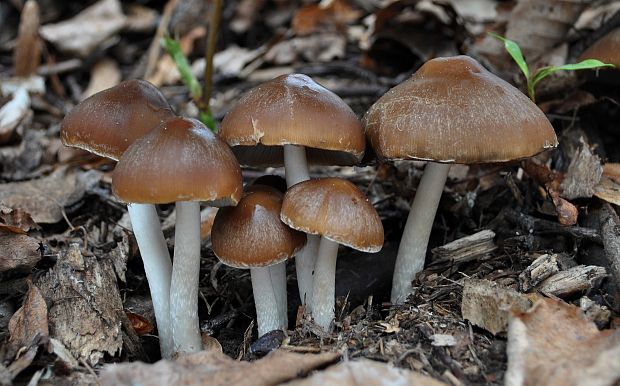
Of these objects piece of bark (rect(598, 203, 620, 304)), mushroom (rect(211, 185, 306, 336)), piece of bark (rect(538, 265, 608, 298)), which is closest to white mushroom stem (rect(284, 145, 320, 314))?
mushroom (rect(211, 185, 306, 336))

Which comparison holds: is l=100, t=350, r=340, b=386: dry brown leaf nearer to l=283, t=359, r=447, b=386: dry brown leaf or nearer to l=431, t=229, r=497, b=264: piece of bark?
l=283, t=359, r=447, b=386: dry brown leaf

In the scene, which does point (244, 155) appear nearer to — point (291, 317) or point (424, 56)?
point (291, 317)

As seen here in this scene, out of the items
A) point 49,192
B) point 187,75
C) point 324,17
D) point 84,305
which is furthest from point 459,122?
point 324,17

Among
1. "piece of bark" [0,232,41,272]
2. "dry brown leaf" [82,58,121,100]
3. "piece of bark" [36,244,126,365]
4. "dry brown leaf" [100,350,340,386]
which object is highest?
"dry brown leaf" [100,350,340,386]

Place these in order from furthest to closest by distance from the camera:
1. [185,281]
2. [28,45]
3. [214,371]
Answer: [28,45], [185,281], [214,371]

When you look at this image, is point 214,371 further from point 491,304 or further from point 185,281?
point 491,304
